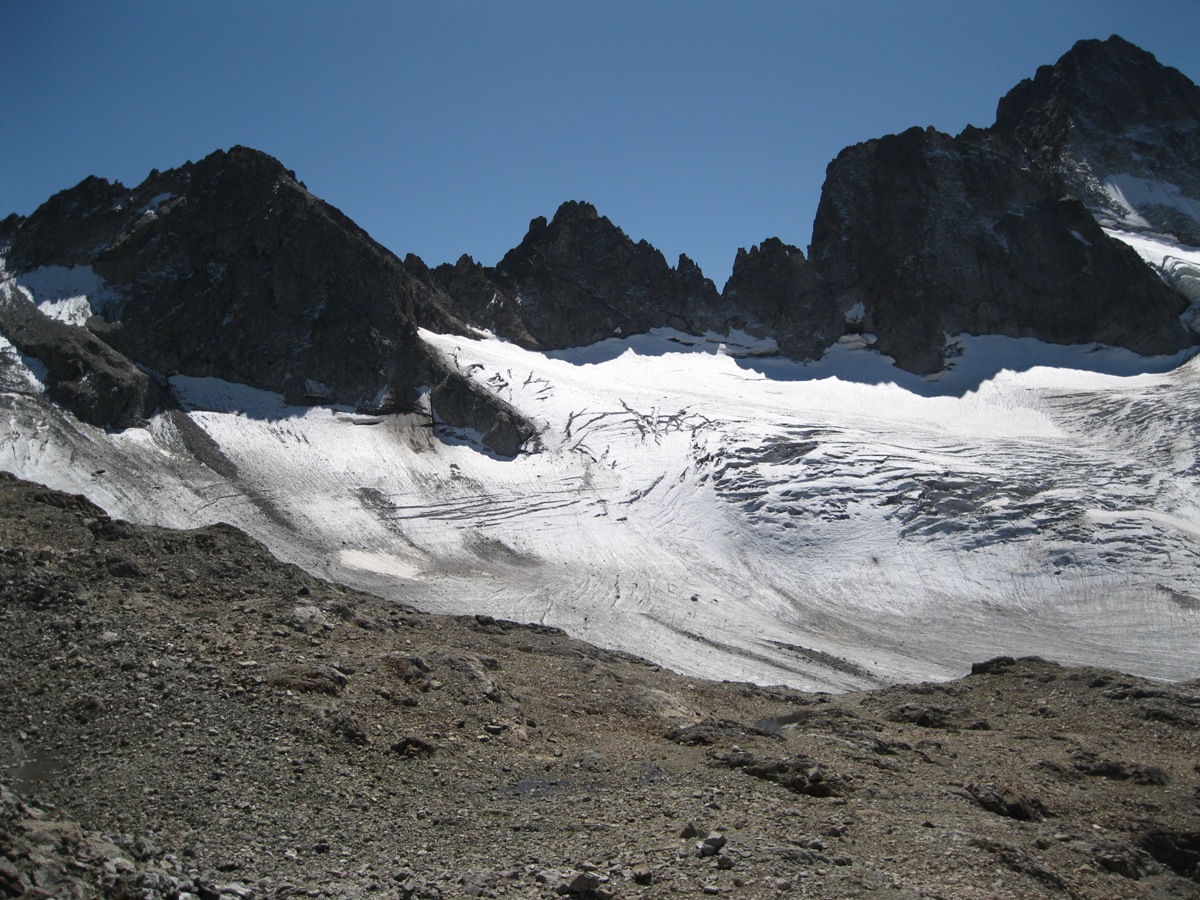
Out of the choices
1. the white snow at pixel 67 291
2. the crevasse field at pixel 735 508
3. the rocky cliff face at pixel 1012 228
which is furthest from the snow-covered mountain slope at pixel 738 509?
the rocky cliff face at pixel 1012 228

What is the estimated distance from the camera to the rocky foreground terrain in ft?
32.6

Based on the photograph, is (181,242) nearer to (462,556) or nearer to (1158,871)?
(462,556)

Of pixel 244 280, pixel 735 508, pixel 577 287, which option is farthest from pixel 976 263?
pixel 244 280

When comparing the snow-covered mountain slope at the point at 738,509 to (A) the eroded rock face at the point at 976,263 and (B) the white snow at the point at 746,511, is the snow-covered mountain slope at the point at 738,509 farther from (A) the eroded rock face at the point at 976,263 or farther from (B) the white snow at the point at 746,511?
(A) the eroded rock face at the point at 976,263

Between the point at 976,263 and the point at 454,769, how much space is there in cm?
9183

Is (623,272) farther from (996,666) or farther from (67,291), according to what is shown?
(996,666)

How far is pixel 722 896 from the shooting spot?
9.67 m

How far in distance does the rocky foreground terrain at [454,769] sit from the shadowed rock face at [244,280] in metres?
49.5

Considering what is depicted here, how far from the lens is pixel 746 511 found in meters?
57.1

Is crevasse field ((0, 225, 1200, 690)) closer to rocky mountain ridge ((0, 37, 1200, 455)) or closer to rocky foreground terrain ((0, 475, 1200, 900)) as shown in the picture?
rocky mountain ridge ((0, 37, 1200, 455))

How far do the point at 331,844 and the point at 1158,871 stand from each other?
36.9 ft

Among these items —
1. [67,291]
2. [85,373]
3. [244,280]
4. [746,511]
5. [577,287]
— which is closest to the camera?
[746,511]

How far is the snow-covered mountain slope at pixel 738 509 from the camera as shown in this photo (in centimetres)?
4300

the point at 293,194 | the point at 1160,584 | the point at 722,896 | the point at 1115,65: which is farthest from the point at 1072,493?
the point at 1115,65
